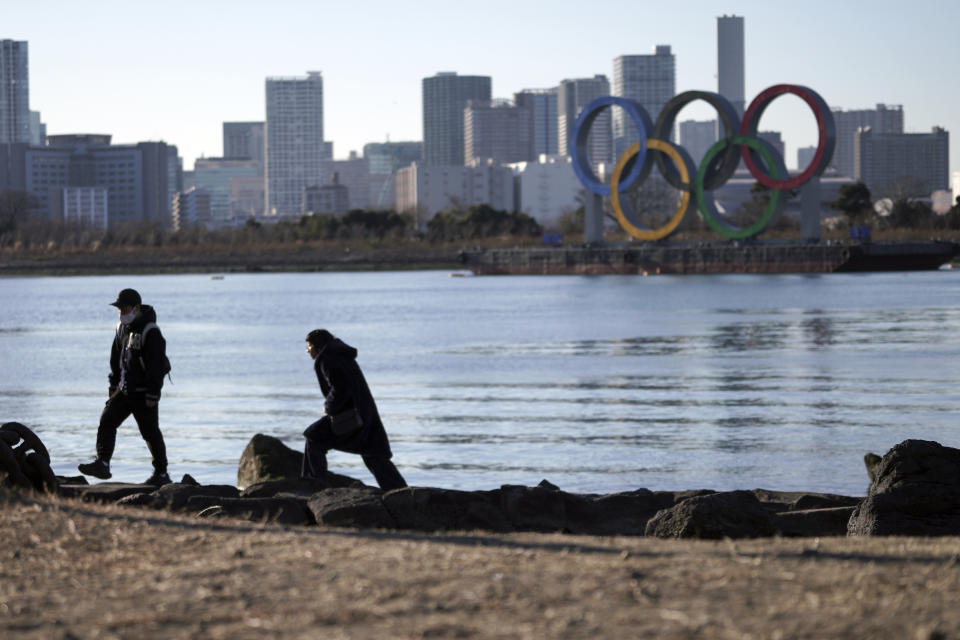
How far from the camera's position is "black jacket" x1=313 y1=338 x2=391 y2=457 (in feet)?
31.1

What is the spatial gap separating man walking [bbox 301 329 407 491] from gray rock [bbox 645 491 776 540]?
243 cm

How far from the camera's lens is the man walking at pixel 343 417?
31.1 ft

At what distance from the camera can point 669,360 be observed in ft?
89.4

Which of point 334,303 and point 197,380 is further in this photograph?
point 334,303

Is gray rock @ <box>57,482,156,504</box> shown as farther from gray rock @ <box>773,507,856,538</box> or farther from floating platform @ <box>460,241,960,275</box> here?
floating platform @ <box>460,241,960,275</box>

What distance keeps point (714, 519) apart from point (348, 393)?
2.92 meters

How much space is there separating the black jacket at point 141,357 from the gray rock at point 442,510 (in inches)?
98.8

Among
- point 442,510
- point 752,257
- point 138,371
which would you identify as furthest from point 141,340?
point 752,257

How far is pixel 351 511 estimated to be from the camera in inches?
317

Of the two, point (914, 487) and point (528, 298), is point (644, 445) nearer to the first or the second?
point (914, 487)

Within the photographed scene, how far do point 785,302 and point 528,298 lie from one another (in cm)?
1305

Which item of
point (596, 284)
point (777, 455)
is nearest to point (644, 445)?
point (777, 455)

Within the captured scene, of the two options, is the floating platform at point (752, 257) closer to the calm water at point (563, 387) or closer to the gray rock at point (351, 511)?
the calm water at point (563, 387)

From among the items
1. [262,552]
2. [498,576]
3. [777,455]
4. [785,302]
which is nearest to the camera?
[498,576]
